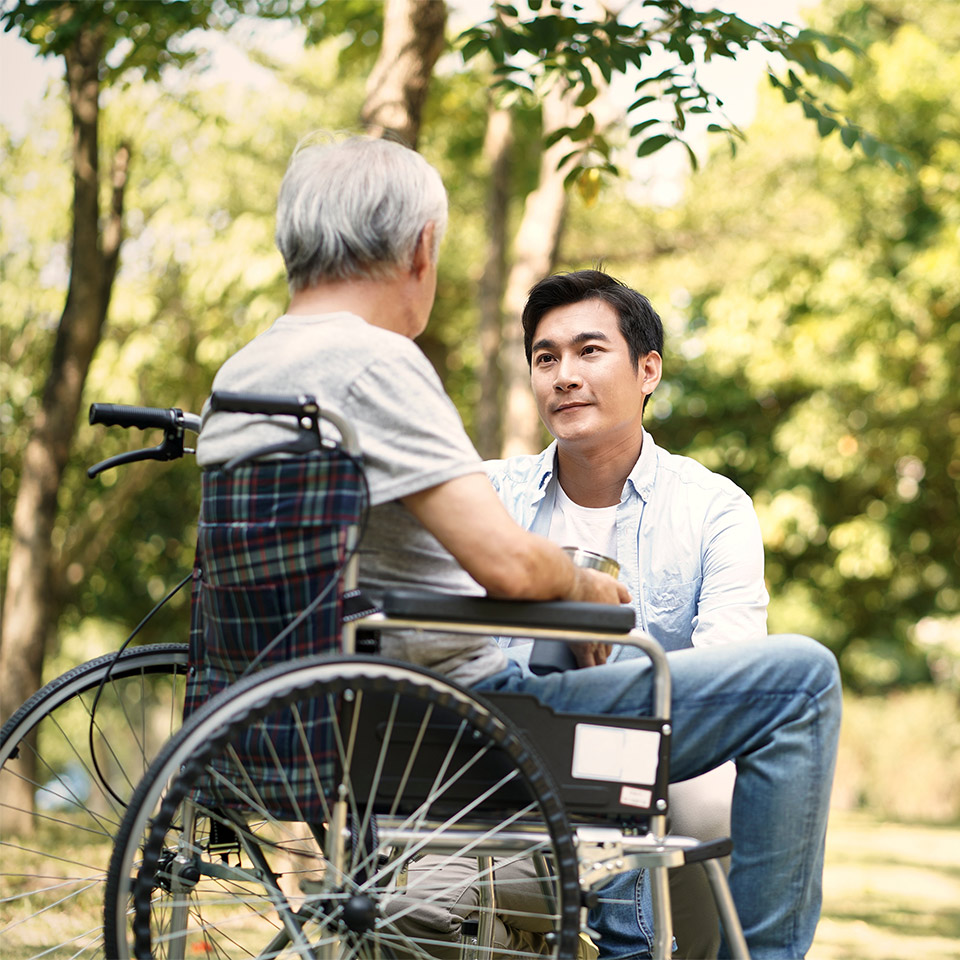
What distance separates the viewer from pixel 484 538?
1882mm

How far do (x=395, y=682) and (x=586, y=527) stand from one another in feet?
4.59

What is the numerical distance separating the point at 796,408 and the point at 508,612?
12.5m

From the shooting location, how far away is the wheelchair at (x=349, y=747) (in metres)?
1.79

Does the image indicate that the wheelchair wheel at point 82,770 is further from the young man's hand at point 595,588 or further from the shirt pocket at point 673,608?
the shirt pocket at point 673,608

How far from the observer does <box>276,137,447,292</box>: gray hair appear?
2074 mm

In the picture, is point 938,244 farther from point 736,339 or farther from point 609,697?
point 609,697

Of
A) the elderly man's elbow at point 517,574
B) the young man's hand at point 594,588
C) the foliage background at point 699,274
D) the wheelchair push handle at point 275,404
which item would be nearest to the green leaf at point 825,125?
the young man's hand at point 594,588

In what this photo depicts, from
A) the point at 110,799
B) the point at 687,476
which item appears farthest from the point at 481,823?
the point at 687,476

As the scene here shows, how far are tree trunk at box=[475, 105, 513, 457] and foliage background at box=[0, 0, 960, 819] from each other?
3.61ft

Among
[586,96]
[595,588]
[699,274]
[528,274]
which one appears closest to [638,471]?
[595,588]

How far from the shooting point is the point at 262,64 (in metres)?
11.6

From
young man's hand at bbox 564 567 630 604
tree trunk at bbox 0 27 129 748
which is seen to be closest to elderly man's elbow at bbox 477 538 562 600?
young man's hand at bbox 564 567 630 604

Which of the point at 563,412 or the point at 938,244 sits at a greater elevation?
the point at 938,244

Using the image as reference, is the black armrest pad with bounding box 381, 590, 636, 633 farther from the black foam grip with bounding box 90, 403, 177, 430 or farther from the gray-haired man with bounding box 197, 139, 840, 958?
the black foam grip with bounding box 90, 403, 177, 430
